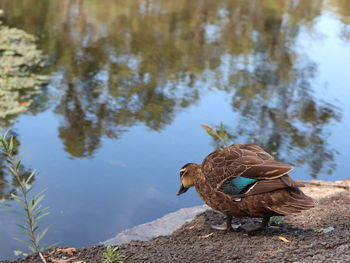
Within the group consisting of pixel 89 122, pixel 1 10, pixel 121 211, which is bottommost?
pixel 121 211

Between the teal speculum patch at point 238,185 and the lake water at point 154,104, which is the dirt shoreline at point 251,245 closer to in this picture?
the teal speculum patch at point 238,185

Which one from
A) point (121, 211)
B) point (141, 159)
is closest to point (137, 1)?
point (141, 159)

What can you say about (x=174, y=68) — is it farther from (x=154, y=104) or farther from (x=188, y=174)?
(x=188, y=174)

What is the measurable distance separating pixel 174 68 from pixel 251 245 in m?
9.03

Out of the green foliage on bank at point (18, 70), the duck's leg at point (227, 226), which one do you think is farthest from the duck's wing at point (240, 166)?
the green foliage on bank at point (18, 70)

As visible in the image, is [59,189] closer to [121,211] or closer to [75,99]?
[121,211]

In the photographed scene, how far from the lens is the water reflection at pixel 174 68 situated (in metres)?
9.51

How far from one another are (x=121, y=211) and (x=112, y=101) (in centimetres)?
402

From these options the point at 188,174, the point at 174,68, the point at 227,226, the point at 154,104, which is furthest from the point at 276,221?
the point at 174,68

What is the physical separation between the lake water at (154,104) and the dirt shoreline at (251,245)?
1.70 metres

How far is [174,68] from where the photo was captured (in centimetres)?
1279

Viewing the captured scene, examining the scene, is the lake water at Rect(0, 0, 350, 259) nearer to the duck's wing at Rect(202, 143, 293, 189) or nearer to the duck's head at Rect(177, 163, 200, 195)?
the duck's head at Rect(177, 163, 200, 195)

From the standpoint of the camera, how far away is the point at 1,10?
16656 millimetres

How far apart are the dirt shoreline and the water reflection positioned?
344cm
